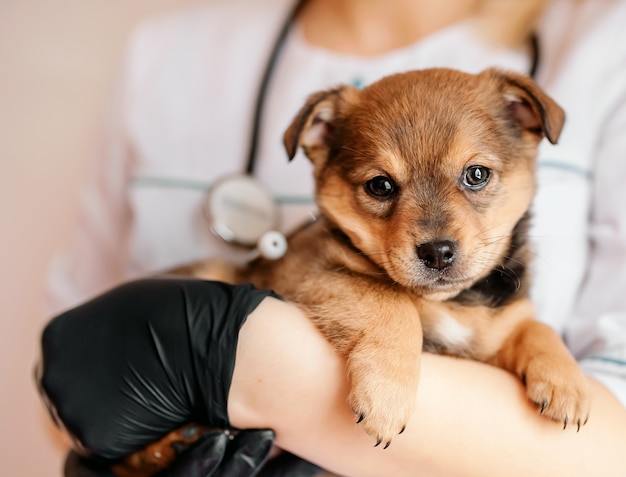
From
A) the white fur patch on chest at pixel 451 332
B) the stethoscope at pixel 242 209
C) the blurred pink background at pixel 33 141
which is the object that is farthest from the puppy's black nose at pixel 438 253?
the blurred pink background at pixel 33 141

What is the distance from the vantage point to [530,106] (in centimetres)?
167

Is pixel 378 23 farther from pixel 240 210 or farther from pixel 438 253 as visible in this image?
pixel 438 253

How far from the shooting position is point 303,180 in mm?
2209

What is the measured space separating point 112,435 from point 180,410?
0.58ft

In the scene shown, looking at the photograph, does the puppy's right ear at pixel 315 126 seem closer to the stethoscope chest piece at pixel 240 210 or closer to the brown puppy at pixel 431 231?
the brown puppy at pixel 431 231

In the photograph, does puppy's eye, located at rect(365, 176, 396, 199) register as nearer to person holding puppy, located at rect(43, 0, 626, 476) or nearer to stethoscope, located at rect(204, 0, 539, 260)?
person holding puppy, located at rect(43, 0, 626, 476)

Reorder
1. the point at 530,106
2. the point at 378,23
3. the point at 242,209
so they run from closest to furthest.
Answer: the point at 530,106 → the point at 242,209 → the point at 378,23

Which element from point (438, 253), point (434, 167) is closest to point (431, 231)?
point (438, 253)

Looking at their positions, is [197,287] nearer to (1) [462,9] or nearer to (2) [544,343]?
(2) [544,343]

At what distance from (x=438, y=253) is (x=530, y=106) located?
542 millimetres

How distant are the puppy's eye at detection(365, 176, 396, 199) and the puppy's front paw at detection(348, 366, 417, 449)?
19.4 inches

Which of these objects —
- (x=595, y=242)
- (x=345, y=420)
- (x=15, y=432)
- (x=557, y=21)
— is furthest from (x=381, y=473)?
(x=15, y=432)

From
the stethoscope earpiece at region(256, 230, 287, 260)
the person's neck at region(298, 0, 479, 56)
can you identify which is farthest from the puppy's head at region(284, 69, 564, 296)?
the person's neck at region(298, 0, 479, 56)

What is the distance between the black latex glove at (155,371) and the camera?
1.48 metres
